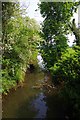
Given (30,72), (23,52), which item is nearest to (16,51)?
(23,52)

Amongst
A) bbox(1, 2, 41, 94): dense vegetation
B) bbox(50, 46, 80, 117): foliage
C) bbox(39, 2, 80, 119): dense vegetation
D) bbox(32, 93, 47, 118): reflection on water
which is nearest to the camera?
bbox(50, 46, 80, 117): foliage

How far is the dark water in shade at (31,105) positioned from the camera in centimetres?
1193

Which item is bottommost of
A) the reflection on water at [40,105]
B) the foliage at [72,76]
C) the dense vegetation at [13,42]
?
the reflection on water at [40,105]

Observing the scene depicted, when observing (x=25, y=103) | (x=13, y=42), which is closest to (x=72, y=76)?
(x=25, y=103)

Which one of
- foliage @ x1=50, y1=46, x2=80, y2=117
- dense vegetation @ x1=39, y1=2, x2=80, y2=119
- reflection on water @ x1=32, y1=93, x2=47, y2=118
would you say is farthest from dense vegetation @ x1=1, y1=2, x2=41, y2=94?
foliage @ x1=50, y1=46, x2=80, y2=117

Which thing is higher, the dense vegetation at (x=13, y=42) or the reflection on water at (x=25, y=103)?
the dense vegetation at (x=13, y=42)

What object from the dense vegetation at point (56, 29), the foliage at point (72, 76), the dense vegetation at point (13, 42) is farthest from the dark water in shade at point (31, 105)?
the dense vegetation at point (56, 29)

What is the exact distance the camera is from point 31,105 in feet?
44.4

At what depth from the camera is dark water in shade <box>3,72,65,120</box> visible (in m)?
11.9

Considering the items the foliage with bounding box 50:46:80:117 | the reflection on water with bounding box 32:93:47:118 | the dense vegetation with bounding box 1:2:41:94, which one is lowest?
the reflection on water with bounding box 32:93:47:118

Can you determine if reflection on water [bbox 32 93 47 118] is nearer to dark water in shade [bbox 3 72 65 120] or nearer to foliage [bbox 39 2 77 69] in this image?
dark water in shade [bbox 3 72 65 120]

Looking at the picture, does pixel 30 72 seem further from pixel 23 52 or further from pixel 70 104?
pixel 70 104

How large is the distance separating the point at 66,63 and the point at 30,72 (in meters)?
11.5

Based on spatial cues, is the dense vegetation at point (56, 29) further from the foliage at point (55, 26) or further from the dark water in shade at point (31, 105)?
the dark water in shade at point (31, 105)
